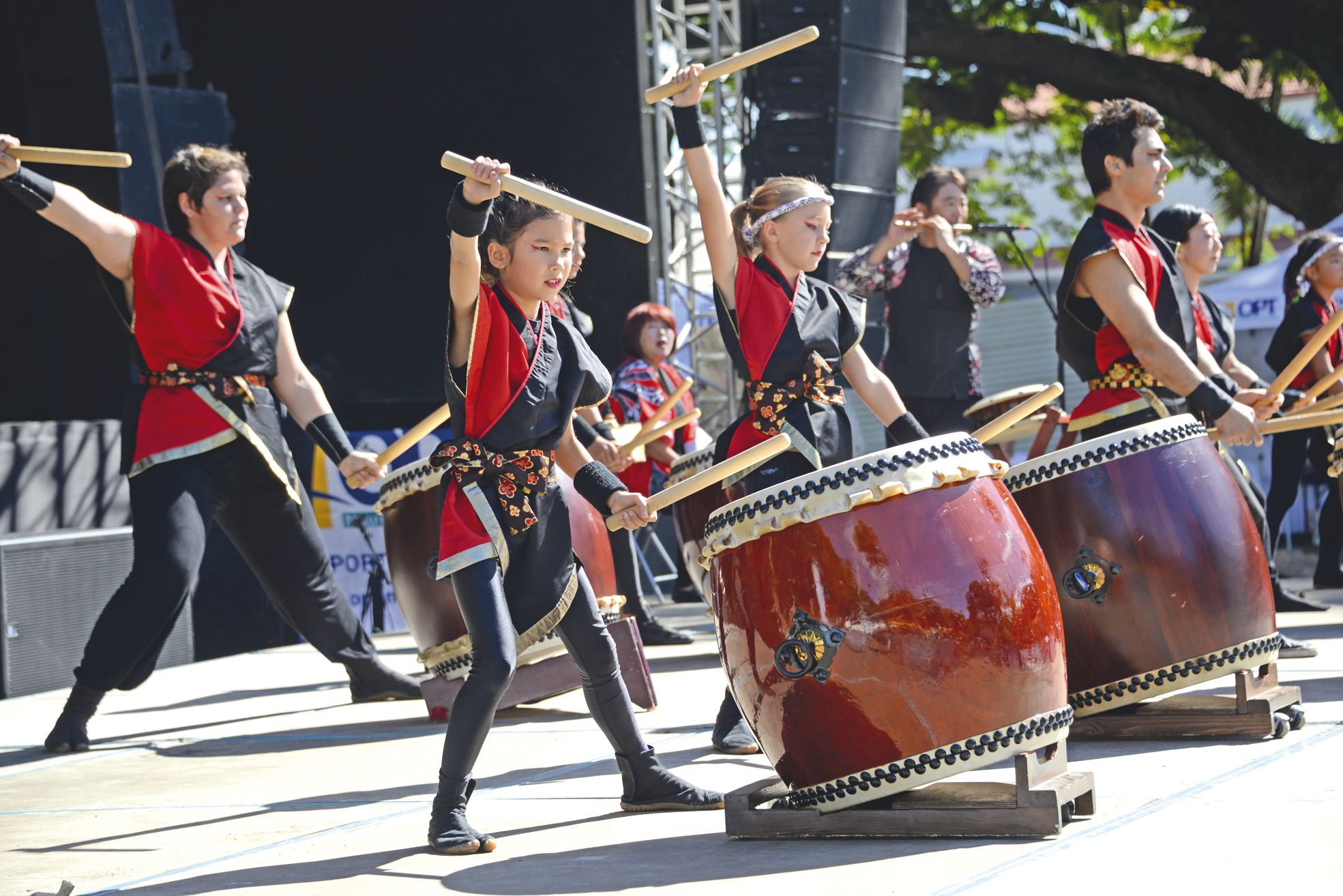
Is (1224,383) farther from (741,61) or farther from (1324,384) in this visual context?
(741,61)

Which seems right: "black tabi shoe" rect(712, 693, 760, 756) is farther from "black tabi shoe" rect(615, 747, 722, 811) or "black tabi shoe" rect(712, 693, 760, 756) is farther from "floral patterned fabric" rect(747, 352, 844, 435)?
"floral patterned fabric" rect(747, 352, 844, 435)

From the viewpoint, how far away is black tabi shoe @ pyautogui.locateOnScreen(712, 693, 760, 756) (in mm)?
4086

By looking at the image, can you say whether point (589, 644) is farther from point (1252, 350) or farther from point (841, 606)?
point (1252, 350)

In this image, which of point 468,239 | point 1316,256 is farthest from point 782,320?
point 1316,256

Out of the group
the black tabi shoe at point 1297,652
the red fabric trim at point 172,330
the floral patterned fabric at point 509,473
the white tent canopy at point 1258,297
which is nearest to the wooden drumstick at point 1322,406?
the black tabi shoe at point 1297,652

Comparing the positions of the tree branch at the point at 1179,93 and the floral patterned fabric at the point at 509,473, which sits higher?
the tree branch at the point at 1179,93

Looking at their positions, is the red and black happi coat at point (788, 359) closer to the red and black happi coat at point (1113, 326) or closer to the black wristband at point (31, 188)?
the red and black happi coat at point (1113, 326)

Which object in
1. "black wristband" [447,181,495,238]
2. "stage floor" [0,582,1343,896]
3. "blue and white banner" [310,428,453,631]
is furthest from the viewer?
"blue and white banner" [310,428,453,631]

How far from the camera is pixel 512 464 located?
10.9 feet

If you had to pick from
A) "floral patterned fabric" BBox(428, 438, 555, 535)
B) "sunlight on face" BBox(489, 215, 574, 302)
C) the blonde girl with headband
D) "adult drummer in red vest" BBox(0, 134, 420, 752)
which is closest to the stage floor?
"adult drummer in red vest" BBox(0, 134, 420, 752)

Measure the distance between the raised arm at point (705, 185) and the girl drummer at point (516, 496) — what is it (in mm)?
342

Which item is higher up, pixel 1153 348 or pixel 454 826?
pixel 1153 348

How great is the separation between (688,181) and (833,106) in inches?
50.1

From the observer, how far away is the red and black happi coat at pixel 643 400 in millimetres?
6941
